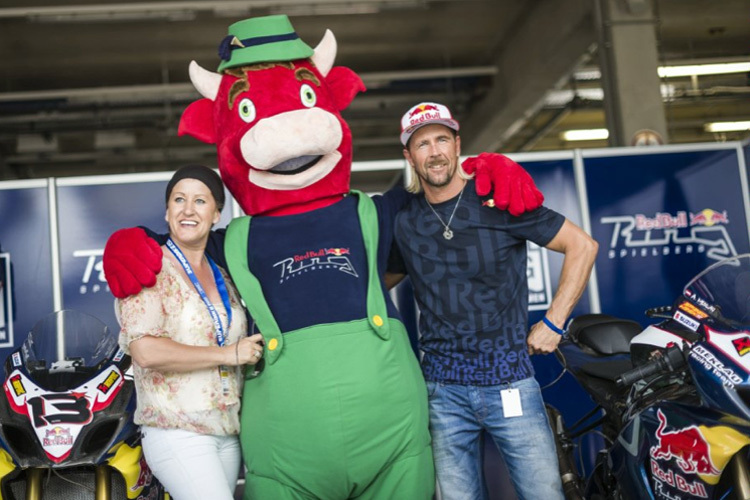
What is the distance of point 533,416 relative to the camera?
250 cm

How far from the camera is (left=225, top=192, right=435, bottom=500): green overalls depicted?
2.27m

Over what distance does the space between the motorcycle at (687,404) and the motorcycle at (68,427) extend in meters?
1.35

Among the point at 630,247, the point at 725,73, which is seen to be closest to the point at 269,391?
the point at 630,247

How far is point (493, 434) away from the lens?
8.36 ft

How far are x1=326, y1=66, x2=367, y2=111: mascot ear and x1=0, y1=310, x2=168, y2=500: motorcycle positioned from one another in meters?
1.05

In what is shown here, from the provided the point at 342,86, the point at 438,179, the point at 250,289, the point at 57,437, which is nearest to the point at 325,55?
the point at 342,86

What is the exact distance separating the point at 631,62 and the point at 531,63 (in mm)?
1326

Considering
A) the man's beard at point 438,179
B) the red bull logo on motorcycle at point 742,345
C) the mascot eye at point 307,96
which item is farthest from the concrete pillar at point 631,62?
the red bull logo on motorcycle at point 742,345

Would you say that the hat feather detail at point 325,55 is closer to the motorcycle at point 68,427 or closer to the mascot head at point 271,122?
the mascot head at point 271,122

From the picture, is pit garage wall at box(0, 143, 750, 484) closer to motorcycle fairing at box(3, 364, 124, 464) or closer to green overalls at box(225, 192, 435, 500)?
motorcycle fairing at box(3, 364, 124, 464)

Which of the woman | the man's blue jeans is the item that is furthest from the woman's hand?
the man's blue jeans

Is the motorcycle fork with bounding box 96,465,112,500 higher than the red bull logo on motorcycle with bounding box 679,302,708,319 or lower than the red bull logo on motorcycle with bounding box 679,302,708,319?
lower

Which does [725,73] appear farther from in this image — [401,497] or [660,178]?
[401,497]

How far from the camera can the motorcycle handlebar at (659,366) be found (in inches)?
85.8
